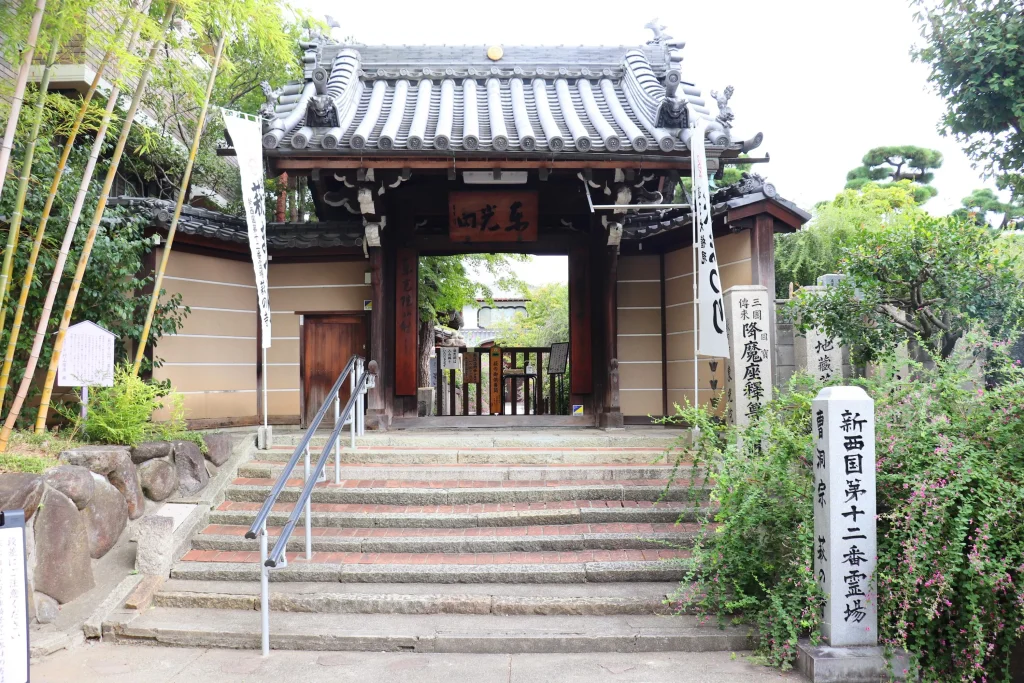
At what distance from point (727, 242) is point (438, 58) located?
221 inches

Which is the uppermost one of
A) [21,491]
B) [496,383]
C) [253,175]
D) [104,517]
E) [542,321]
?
[253,175]

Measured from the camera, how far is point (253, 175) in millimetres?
7559

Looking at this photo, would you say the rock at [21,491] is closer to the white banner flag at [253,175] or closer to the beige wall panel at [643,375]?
the white banner flag at [253,175]

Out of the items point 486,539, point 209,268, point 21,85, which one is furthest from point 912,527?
point 209,268

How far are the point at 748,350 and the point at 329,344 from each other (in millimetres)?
6337

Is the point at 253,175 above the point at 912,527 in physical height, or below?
above

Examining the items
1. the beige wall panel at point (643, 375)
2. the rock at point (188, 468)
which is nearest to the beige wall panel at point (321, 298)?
the rock at point (188, 468)

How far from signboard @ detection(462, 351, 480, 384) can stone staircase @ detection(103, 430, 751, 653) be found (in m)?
7.06

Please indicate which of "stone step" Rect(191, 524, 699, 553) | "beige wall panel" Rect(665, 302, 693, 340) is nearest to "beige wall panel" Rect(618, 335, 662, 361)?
"beige wall panel" Rect(665, 302, 693, 340)

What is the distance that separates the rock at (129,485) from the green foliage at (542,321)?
65.6 ft

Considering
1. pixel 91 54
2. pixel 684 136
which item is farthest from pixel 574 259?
pixel 91 54

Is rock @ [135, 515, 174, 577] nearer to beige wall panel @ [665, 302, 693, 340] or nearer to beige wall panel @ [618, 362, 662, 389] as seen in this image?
beige wall panel @ [618, 362, 662, 389]

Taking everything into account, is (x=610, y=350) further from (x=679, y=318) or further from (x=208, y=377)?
(x=208, y=377)

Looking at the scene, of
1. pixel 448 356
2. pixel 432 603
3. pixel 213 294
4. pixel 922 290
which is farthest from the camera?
pixel 448 356
